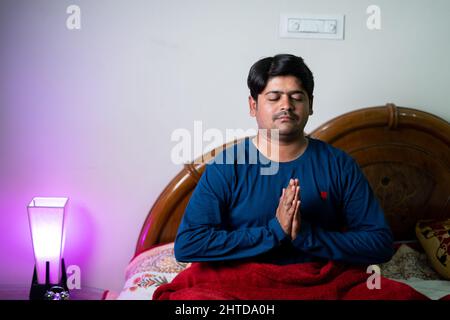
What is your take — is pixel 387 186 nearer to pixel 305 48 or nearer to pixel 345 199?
pixel 305 48

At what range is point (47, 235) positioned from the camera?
1.91 meters

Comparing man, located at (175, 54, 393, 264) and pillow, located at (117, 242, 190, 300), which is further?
pillow, located at (117, 242, 190, 300)

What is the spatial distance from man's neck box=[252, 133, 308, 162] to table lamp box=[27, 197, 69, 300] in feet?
2.83

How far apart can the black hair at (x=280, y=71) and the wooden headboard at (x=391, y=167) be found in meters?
0.73

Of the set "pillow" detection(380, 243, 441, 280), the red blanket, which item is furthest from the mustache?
"pillow" detection(380, 243, 441, 280)

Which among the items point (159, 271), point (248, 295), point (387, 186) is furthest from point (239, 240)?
point (387, 186)

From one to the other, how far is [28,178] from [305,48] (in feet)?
4.06

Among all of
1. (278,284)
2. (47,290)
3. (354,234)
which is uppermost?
(354,234)

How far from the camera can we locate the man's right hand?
124cm

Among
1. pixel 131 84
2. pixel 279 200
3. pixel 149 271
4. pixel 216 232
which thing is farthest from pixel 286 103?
pixel 131 84

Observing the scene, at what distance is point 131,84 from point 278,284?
1.13 m

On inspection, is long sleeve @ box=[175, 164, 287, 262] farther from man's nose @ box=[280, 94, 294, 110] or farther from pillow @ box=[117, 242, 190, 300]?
pillow @ box=[117, 242, 190, 300]

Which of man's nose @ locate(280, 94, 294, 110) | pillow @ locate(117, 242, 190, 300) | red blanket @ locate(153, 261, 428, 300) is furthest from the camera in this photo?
pillow @ locate(117, 242, 190, 300)

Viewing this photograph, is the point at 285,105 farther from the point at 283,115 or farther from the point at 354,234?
the point at 354,234
